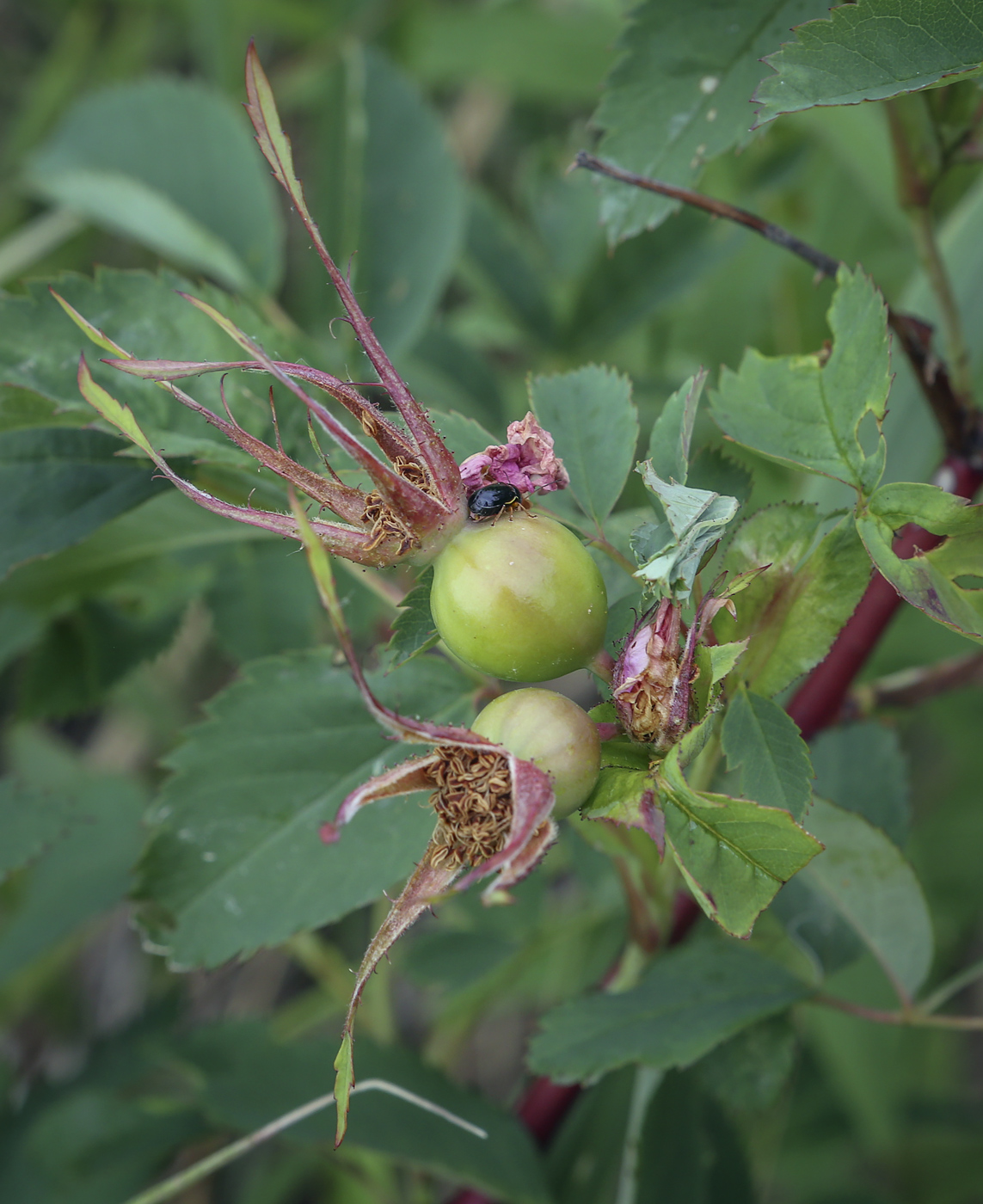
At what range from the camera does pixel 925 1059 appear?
82.0 inches

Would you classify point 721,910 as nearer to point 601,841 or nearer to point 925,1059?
point 601,841

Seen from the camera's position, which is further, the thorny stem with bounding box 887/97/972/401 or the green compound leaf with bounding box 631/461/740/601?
the thorny stem with bounding box 887/97/972/401

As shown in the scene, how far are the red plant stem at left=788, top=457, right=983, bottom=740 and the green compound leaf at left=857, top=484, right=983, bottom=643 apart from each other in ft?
0.73

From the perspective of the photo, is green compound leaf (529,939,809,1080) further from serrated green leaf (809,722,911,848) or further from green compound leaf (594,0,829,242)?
green compound leaf (594,0,829,242)

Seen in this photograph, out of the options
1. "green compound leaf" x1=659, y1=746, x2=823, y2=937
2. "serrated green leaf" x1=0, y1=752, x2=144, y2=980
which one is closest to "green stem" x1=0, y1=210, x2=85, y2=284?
"serrated green leaf" x1=0, y1=752, x2=144, y2=980

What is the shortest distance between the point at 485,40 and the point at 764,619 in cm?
222

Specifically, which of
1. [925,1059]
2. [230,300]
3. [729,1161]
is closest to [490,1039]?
[925,1059]

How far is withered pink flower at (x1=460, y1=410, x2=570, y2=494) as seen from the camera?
0.68m

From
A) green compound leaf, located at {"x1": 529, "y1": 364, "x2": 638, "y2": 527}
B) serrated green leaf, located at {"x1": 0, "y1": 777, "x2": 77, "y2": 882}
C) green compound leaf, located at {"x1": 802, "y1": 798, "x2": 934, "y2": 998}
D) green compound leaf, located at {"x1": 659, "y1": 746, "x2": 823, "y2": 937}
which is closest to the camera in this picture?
green compound leaf, located at {"x1": 659, "y1": 746, "x2": 823, "y2": 937}

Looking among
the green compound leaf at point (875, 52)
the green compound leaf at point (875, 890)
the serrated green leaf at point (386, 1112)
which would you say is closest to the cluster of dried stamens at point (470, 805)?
the green compound leaf at point (875, 890)

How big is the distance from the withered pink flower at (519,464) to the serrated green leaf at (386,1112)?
75 cm

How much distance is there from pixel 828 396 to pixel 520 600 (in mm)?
304

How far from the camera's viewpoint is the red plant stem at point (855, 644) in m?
0.94

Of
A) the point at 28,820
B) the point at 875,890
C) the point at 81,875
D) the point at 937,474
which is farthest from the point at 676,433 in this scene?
the point at 81,875
